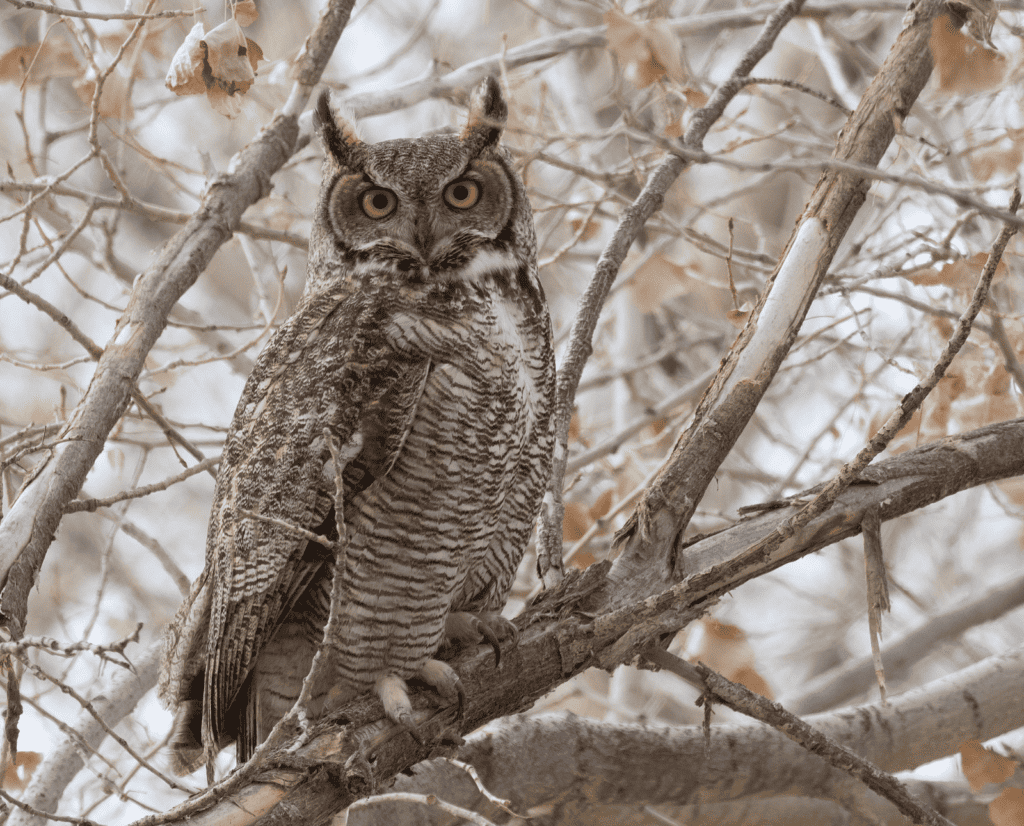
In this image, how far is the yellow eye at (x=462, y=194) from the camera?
2.48m

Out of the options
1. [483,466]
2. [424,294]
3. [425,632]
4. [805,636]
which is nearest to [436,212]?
[424,294]

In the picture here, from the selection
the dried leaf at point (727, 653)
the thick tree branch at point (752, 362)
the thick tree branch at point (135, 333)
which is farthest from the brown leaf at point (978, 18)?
the dried leaf at point (727, 653)

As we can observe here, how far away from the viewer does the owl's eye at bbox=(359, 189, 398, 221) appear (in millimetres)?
2445

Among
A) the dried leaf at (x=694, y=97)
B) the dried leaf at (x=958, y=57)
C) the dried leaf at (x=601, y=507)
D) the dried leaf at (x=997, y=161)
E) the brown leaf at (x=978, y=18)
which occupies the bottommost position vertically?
the dried leaf at (x=958, y=57)

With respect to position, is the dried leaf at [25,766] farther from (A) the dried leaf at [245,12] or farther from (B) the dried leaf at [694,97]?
(B) the dried leaf at [694,97]

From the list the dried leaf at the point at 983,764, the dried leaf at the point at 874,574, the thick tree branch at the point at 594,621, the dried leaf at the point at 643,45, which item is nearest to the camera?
the thick tree branch at the point at 594,621

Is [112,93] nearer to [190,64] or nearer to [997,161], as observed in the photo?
[190,64]

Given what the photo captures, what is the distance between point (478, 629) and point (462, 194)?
3.43 ft

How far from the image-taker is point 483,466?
216 cm

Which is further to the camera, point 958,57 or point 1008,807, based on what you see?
point 1008,807

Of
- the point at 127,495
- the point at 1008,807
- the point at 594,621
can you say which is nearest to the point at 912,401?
the point at 594,621

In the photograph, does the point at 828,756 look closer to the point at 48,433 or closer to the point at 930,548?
the point at 48,433

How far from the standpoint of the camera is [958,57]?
2121mm

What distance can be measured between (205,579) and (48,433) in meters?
0.53
